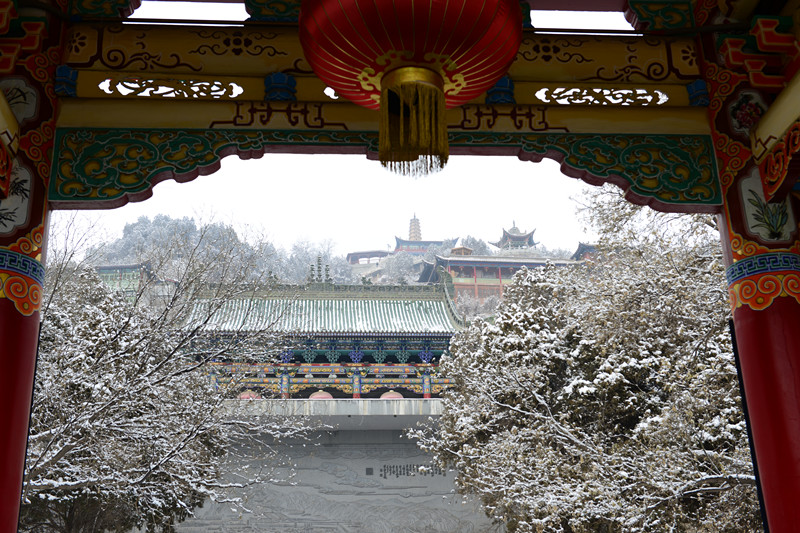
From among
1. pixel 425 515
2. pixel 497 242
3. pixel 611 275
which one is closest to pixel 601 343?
pixel 611 275

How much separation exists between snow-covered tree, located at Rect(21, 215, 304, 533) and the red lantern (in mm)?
4257

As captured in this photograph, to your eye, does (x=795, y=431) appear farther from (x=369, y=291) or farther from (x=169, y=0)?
(x=369, y=291)

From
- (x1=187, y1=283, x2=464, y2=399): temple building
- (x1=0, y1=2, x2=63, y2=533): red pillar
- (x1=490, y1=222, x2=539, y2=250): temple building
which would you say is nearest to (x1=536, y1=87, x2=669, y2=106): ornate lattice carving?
(x1=0, y1=2, x2=63, y2=533): red pillar

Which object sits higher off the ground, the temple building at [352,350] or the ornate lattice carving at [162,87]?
the temple building at [352,350]

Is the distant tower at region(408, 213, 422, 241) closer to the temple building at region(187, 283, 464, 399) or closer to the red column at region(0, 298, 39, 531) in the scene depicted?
the temple building at region(187, 283, 464, 399)

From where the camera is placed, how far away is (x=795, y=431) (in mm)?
2496

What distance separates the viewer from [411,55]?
203 cm

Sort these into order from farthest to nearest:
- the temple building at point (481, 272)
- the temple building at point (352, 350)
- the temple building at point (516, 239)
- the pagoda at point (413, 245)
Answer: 1. the pagoda at point (413, 245)
2. the temple building at point (516, 239)
3. the temple building at point (481, 272)
4. the temple building at point (352, 350)

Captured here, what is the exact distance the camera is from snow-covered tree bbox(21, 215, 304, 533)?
5.83 metres

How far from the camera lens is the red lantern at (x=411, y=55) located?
6.41 feet

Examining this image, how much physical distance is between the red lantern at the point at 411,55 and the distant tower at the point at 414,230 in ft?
178

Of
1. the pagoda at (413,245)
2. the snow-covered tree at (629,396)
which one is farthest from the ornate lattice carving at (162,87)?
the pagoda at (413,245)

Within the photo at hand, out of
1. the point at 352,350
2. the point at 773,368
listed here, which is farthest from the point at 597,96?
the point at 352,350

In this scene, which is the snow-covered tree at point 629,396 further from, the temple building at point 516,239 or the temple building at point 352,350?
the temple building at point 516,239
